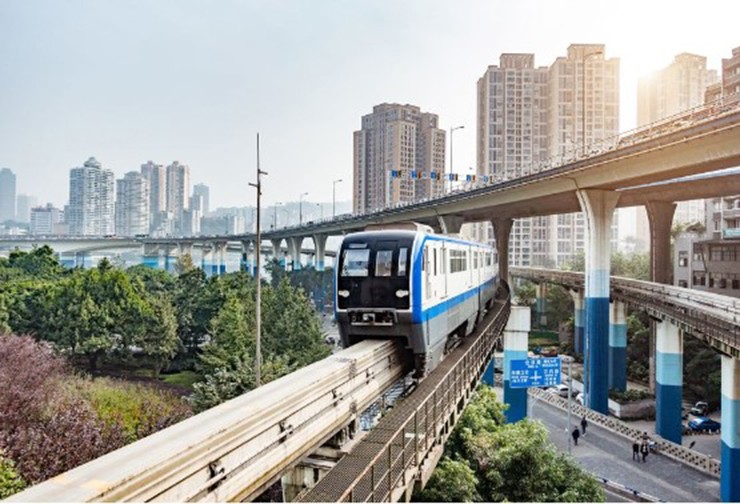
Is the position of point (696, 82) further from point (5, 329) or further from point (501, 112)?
point (5, 329)

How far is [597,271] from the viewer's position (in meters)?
28.6

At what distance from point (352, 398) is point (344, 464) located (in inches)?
61.4

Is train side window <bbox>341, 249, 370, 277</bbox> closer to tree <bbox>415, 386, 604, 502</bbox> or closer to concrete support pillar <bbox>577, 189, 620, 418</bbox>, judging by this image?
tree <bbox>415, 386, 604, 502</bbox>

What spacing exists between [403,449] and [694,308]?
849 inches

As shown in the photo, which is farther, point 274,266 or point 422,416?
point 274,266

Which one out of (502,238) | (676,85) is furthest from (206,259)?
(676,85)

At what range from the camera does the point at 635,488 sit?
21109 mm

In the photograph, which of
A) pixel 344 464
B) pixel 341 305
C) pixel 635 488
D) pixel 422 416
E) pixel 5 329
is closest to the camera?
pixel 344 464

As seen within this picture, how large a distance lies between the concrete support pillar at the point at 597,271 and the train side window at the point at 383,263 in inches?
782

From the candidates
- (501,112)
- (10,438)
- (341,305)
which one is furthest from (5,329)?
(501,112)

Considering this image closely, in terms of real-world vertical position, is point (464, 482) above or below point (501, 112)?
below

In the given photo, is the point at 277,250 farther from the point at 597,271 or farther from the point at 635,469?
the point at 635,469

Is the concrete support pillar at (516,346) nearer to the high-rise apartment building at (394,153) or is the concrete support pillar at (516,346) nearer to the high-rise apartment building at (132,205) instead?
the high-rise apartment building at (394,153)

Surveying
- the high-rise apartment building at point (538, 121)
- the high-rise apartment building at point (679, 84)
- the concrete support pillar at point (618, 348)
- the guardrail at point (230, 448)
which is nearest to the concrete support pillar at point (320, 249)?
the high-rise apartment building at point (538, 121)
